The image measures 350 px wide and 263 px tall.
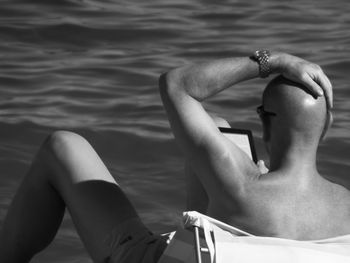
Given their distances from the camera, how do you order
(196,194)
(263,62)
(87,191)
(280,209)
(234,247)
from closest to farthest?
(234,247) → (280,209) → (263,62) → (87,191) → (196,194)

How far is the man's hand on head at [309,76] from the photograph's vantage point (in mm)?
3395

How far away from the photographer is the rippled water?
591 centimetres

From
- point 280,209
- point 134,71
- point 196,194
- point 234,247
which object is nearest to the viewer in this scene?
point 234,247

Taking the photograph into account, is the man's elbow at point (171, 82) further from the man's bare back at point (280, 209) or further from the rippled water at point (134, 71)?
the rippled water at point (134, 71)

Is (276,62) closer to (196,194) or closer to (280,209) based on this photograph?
(280,209)

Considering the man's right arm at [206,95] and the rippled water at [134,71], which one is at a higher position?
the man's right arm at [206,95]

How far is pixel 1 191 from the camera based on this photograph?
5594 mm

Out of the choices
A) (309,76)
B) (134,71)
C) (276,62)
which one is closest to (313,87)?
(309,76)

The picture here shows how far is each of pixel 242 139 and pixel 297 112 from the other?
79cm

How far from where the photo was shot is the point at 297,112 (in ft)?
11.1

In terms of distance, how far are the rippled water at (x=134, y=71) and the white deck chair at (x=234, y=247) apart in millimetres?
1657

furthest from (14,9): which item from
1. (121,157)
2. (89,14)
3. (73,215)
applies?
(73,215)

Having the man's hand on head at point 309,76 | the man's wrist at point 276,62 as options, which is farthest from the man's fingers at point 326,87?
the man's wrist at point 276,62

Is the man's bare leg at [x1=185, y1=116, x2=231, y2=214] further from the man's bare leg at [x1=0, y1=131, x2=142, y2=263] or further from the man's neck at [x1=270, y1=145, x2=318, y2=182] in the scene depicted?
the man's neck at [x1=270, y1=145, x2=318, y2=182]
